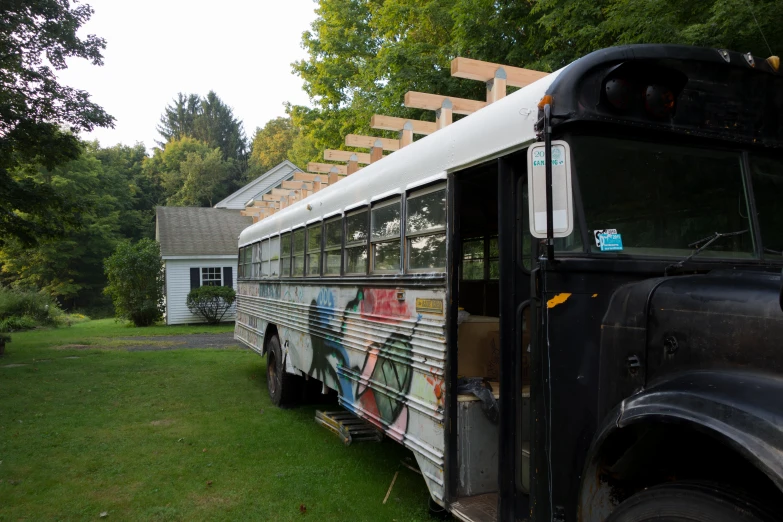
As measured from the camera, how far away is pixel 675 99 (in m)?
2.83

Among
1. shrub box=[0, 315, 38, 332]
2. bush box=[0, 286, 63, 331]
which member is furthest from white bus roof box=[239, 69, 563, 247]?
bush box=[0, 286, 63, 331]

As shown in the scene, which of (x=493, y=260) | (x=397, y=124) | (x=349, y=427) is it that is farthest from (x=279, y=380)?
(x=397, y=124)

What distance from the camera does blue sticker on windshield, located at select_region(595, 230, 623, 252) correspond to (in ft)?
9.07

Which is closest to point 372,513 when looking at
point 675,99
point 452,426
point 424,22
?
point 452,426

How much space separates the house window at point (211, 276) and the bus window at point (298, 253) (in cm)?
1727

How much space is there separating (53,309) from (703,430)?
28.6 metres

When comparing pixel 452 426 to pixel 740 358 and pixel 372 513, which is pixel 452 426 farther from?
pixel 740 358

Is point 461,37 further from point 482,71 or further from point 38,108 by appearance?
point 38,108

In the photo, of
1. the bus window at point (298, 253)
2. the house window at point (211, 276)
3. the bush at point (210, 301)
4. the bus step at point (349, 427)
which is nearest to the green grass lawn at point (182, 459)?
the bus step at point (349, 427)

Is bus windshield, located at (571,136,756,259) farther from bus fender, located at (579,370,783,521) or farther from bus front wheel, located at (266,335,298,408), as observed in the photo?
bus front wheel, located at (266,335,298,408)

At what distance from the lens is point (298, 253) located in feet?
24.8

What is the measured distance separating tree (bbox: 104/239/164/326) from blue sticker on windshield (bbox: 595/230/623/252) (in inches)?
858

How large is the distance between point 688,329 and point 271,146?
57539 mm

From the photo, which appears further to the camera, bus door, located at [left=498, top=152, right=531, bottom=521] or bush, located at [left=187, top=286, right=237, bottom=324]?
bush, located at [left=187, top=286, right=237, bottom=324]
